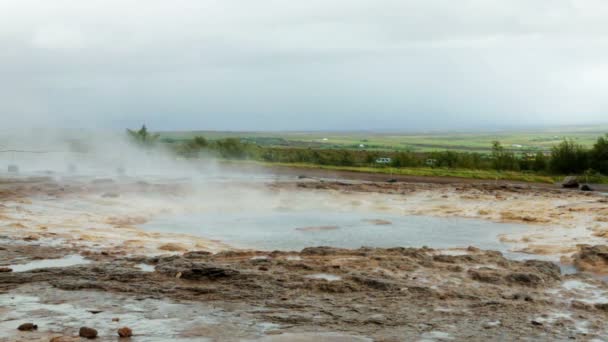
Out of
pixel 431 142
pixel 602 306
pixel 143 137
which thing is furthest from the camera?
pixel 431 142

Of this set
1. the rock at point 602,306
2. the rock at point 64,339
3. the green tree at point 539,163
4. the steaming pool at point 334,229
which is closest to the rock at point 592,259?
the steaming pool at point 334,229

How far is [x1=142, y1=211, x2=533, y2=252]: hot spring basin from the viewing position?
14.8 m

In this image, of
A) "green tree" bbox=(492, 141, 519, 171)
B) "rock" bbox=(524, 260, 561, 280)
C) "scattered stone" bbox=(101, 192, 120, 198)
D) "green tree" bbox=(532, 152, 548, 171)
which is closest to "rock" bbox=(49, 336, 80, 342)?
"rock" bbox=(524, 260, 561, 280)

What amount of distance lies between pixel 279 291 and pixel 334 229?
26.5 feet

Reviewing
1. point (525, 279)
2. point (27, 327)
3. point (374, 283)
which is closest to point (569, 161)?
point (525, 279)

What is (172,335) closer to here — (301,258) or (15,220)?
(301,258)

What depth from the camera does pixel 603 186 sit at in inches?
1203

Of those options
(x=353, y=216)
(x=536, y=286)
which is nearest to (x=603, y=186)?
(x=353, y=216)

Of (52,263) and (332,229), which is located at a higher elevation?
(52,263)

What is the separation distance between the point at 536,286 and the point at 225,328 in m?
4.88

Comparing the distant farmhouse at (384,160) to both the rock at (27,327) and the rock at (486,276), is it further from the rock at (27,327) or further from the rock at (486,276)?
the rock at (27,327)

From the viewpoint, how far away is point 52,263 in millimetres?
10930

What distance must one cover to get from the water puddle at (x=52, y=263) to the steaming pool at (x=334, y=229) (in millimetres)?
3595

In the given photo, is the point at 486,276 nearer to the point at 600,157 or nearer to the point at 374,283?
the point at 374,283
